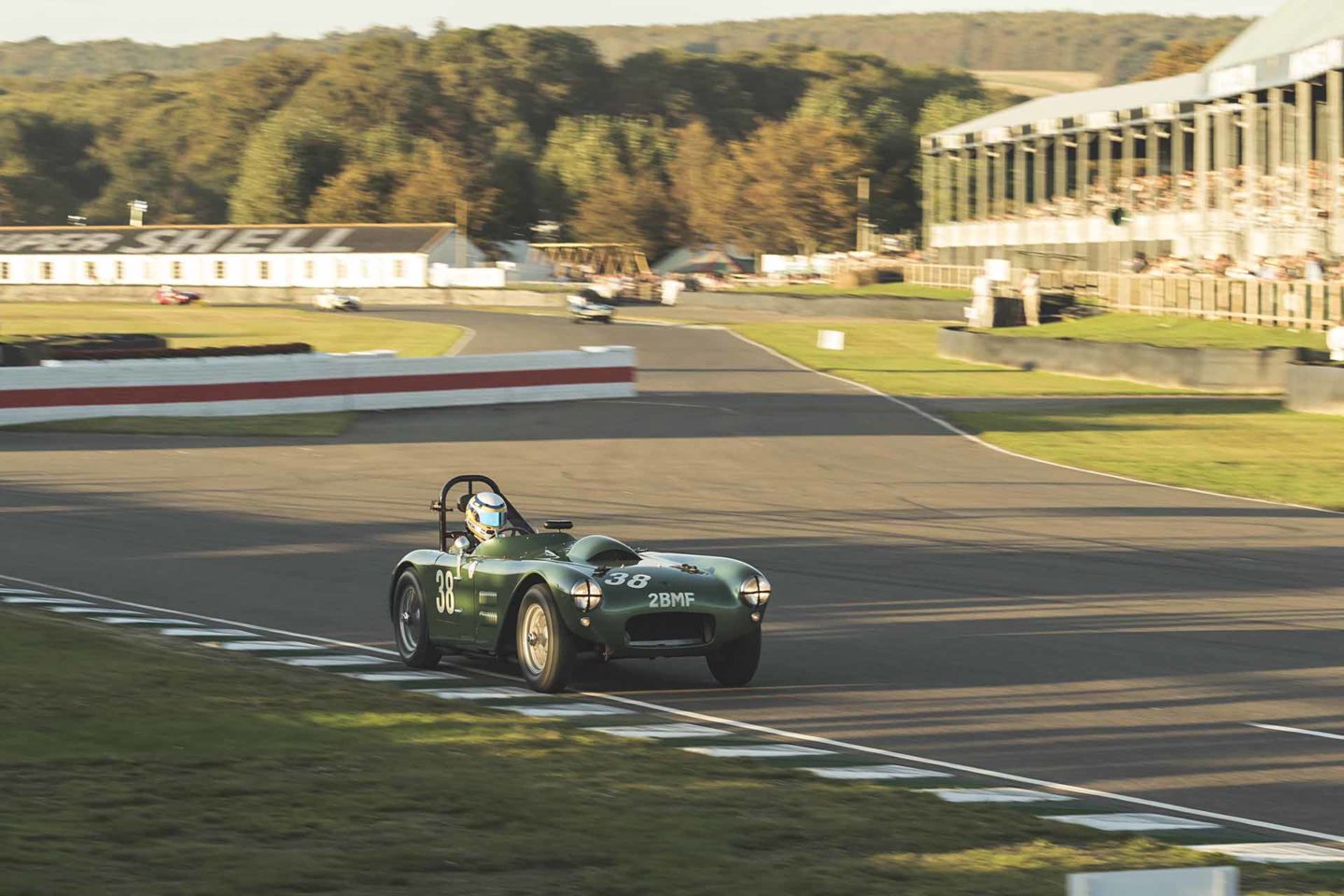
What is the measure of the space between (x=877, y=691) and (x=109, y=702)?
461 cm

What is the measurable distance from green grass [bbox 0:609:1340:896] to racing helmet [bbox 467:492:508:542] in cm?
232

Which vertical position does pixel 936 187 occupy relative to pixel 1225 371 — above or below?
above

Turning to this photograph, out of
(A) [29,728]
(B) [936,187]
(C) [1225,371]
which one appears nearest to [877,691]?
(A) [29,728]

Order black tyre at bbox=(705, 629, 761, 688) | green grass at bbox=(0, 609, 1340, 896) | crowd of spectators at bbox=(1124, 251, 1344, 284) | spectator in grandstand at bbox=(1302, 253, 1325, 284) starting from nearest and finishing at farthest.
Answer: green grass at bbox=(0, 609, 1340, 896)
black tyre at bbox=(705, 629, 761, 688)
spectator in grandstand at bbox=(1302, 253, 1325, 284)
crowd of spectators at bbox=(1124, 251, 1344, 284)

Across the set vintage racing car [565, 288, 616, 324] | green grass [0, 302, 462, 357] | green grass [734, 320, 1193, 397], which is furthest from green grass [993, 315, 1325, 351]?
vintage racing car [565, 288, 616, 324]

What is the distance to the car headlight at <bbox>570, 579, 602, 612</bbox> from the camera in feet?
36.9

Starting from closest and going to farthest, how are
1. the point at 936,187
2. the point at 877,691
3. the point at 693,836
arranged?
the point at 693,836, the point at 877,691, the point at 936,187

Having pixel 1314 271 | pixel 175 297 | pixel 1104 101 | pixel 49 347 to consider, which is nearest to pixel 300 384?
pixel 49 347

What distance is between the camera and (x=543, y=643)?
38.5 feet

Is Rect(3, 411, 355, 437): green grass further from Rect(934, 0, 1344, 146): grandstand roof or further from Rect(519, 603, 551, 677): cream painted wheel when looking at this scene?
Rect(934, 0, 1344, 146): grandstand roof

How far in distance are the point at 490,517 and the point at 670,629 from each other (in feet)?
5.75

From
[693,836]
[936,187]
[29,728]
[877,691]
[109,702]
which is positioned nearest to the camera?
[693,836]

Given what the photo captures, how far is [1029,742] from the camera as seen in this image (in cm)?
1016

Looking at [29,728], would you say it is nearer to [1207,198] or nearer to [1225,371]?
[1225,371]
